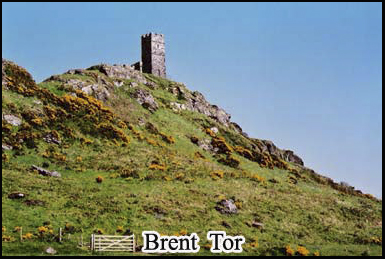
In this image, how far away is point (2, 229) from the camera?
45.8 meters

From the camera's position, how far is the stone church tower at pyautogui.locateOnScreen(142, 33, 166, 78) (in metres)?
110

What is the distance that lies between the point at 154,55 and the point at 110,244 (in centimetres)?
7081

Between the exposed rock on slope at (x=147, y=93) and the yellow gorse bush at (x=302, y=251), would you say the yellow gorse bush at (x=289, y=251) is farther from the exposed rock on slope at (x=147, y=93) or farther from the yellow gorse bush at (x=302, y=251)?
the exposed rock on slope at (x=147, y=93)

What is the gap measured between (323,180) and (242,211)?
34.4m

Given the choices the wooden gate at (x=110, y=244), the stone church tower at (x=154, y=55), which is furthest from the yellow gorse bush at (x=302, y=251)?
the stone church tower at (x=154, y=55)

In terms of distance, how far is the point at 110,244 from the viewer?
4459 centimetres

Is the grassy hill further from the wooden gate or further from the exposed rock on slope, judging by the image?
the wooden gate

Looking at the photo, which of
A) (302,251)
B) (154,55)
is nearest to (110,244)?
(302,251)

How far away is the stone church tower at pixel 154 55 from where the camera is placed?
362 feet

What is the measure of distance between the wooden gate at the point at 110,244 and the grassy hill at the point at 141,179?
3.44 feet

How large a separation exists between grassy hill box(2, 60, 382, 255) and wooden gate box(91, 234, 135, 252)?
3.44 ft

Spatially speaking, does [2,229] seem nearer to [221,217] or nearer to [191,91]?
[221,217]

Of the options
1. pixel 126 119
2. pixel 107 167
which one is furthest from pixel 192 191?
pixel 126 119

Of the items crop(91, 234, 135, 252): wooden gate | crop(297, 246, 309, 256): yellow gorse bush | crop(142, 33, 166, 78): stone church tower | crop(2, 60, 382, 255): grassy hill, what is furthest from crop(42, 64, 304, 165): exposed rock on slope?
crop(91, 234, 135, 252): wooden gate
